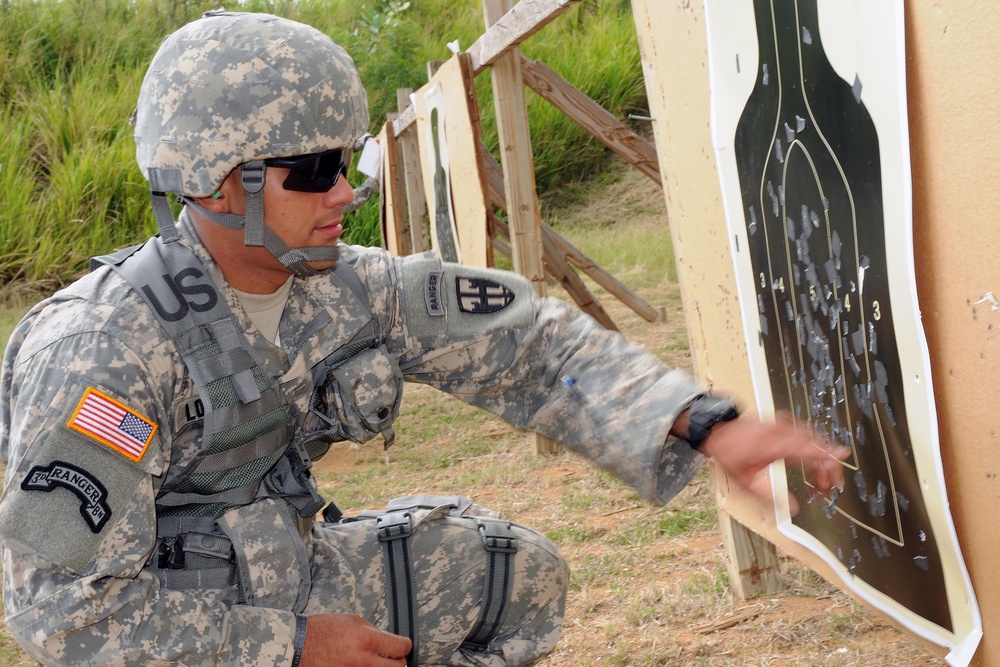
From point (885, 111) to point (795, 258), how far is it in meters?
0.48

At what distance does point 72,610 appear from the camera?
1.65m

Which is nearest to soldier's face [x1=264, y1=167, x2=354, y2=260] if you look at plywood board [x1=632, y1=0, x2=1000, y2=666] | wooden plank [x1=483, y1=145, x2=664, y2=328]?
plywood board [x1=632, y1=0, x2=1000, y2=666]

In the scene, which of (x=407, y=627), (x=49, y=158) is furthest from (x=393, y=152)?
(x=407, y=627)

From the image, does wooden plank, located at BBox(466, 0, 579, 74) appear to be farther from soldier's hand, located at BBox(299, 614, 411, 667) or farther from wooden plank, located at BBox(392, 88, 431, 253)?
wooden plank, located at BBox(392, 88, 431, 253)

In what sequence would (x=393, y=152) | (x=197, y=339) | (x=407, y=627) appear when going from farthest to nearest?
(x=393, y=152) < (x=407, y=627) < (x=197, y=339)

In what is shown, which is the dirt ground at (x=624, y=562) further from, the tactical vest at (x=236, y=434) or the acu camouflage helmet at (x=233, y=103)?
the acu camouflage helmet at (x=233, y=103)

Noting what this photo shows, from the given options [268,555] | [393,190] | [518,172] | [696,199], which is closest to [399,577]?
[268,555]

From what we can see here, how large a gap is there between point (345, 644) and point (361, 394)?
1.57 ft

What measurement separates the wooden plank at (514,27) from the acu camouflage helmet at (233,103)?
54.1 inches

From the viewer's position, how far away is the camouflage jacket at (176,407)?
167 cm

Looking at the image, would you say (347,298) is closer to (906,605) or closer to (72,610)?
(72,610)

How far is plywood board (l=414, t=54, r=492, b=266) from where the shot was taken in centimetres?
451

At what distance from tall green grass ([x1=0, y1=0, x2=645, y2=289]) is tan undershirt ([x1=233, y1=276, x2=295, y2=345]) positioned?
9.96m

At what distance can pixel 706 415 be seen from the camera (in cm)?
178
